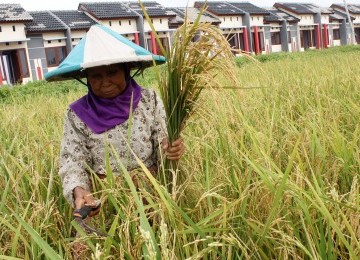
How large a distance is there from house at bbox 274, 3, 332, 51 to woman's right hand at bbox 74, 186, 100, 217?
2976 centimetres

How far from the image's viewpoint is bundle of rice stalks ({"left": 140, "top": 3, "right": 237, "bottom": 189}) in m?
1.08

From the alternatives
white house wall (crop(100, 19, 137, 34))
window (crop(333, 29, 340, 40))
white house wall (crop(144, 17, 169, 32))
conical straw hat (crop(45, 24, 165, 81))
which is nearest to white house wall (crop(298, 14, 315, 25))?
window (crop(333, 29, 340, 40))

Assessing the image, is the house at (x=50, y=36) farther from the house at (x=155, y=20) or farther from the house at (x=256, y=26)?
the house at (x=256, y=26)

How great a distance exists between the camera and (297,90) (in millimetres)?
3207

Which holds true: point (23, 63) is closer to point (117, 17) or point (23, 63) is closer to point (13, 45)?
point (13, 45)

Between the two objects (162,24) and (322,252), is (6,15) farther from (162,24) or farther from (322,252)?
(322,252)

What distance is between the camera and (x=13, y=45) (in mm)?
15180

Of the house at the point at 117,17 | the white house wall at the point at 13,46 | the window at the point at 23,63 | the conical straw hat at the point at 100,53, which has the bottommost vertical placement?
the conical straw hat at the point at 100,53

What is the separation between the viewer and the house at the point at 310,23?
29.5m

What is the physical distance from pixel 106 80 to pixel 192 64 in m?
0.45

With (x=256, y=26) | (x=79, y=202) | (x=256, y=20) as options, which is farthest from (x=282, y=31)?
(x=79, y=202)

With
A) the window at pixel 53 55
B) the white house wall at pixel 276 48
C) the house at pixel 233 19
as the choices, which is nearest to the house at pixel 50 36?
the window at pixel 53 55

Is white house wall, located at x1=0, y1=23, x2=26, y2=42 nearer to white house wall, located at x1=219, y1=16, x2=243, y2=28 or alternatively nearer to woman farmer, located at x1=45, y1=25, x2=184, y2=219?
white house wall, located at x1=219, y1=16, x2=243, y2=28

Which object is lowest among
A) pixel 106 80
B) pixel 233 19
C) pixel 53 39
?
pixel 106 80
